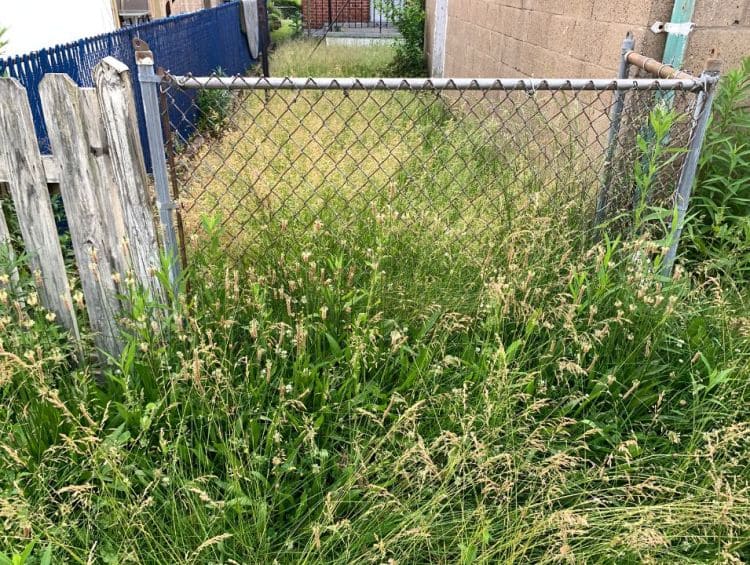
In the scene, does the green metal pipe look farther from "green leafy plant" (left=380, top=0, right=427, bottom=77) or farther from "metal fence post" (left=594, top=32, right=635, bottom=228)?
"green leafy plant" (left=380, top=0, right=427, bottom=77)

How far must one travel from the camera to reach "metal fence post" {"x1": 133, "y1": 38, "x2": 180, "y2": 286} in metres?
1.98

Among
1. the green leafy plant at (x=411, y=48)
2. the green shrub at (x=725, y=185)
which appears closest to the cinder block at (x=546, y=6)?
the green shrub at (x=725, y=185)

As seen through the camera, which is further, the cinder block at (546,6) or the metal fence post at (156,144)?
the cinder block at (546,6)

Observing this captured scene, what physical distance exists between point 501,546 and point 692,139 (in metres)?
1.98

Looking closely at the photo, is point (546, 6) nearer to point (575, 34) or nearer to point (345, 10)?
point (575, 34)

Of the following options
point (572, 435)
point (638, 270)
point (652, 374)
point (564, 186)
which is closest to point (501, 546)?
point (572, 435)

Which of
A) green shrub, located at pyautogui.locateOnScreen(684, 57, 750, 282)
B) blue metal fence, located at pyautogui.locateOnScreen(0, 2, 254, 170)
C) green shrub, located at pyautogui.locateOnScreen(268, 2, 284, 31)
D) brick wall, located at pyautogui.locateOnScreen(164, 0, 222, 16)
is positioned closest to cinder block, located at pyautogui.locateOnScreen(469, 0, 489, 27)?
blue metal fence, located at pyautogui.locateOnScreen(0, 2, 254, 170)

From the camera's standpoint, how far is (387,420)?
2049mm

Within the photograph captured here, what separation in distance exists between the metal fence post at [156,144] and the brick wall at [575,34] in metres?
2.56

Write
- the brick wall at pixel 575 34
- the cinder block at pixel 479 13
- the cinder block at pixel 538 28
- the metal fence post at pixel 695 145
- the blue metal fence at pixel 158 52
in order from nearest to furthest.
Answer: the metal fence post at pixel 695 145 < the brick wall at pixel 575 34 < the blue metal fence at pixel 158 52 < the cinder block at pixel 538 28 < the cinder block at pixel 479 13

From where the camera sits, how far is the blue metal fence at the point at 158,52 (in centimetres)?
356

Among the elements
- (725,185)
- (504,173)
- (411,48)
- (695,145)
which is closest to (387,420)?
(695,145)

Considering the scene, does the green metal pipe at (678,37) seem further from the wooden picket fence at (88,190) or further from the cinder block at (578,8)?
the wooden picket fence at (88,190)

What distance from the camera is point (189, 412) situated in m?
1.99
